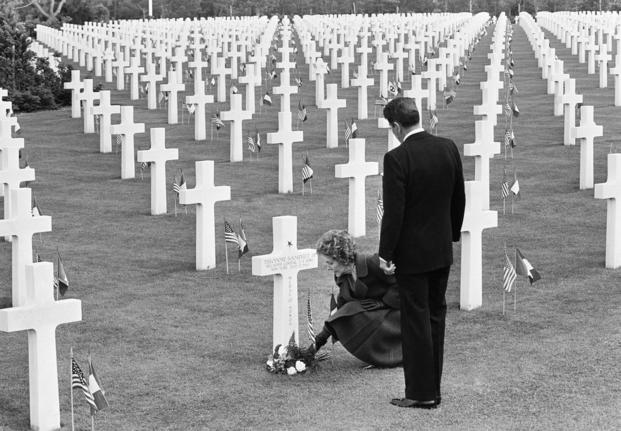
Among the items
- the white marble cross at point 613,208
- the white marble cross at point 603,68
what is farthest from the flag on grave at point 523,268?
the white marble cross at point 603,68

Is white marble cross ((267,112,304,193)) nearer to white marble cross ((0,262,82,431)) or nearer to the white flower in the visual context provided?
the white flower

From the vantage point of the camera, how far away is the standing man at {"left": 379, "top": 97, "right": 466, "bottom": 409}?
845cm

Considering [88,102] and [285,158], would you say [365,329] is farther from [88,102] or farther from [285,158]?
[88,102]

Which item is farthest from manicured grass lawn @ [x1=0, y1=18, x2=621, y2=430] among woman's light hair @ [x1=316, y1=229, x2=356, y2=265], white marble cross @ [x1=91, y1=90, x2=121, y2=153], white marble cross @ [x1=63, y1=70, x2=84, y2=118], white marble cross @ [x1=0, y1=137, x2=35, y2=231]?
white marble cross @ [x1=63, y1=70, x2=84, y2=118]

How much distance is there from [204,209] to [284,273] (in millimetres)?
3622

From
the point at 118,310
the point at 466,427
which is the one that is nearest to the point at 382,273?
the point at 466,427

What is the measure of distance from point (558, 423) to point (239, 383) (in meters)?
2.29

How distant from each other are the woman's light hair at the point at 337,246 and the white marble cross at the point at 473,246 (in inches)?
76.4

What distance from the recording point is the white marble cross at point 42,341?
8.51 m

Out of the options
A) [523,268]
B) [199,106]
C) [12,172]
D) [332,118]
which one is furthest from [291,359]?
[199,106]

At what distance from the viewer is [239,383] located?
31.0ft

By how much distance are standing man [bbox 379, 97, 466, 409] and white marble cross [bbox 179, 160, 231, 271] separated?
4.96 meters

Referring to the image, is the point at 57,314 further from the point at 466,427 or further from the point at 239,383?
the point at 466,427

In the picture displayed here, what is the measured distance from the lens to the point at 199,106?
22688mm
